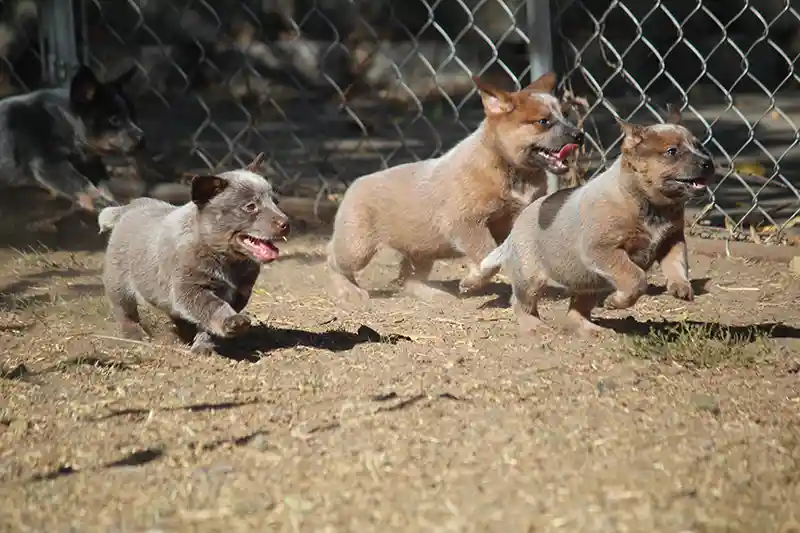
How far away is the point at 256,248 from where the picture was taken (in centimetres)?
462

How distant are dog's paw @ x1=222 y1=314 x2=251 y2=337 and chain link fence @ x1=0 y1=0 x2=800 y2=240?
3805mm

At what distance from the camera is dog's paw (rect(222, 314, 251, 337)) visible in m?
4.43

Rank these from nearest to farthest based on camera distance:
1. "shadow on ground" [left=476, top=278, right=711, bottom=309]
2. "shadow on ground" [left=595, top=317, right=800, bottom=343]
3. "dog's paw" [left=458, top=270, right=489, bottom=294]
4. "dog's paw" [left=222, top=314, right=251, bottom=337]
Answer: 1. "dog's paw" [left=222, top=314, right=251, bottom=337]
2. "shadow on ground" [left=595, top=317, right=800, bottom=343]
3. "dog's paw" [left=458, top=270, right=489, bottom=294]
4. "shadow on ground" [left=476, top=278, right=711, bottom=309]

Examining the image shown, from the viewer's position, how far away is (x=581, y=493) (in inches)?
118

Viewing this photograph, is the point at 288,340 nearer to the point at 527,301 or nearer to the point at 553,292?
the point at 527,301

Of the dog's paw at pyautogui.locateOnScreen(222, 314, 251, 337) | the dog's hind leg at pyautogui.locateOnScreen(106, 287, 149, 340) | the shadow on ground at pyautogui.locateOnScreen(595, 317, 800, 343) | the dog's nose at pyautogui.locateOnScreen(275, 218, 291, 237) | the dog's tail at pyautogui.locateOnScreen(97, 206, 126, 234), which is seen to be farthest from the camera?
the dog's tail at pyautogui.locateOnScreen(97, 206, 126, 234)

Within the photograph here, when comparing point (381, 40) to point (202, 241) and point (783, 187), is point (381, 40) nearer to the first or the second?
point (783, 187)

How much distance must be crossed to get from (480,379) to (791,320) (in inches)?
68.4

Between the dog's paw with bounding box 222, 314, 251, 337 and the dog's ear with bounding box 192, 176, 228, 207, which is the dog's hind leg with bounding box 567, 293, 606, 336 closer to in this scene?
the dog's paw with bounding box 222, 314, 251, 337

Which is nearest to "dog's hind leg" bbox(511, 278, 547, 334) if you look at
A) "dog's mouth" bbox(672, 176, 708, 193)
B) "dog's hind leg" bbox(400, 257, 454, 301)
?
"dog's mouth" bbox(672, 176, 708, 193)

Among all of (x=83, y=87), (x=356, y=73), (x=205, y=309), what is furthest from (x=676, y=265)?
(x=356, y=73)

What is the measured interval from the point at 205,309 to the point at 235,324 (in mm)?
204

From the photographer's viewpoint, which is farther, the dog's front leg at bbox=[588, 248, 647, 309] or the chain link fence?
the chain link fence

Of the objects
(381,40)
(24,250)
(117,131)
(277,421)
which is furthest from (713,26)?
(277,421)
